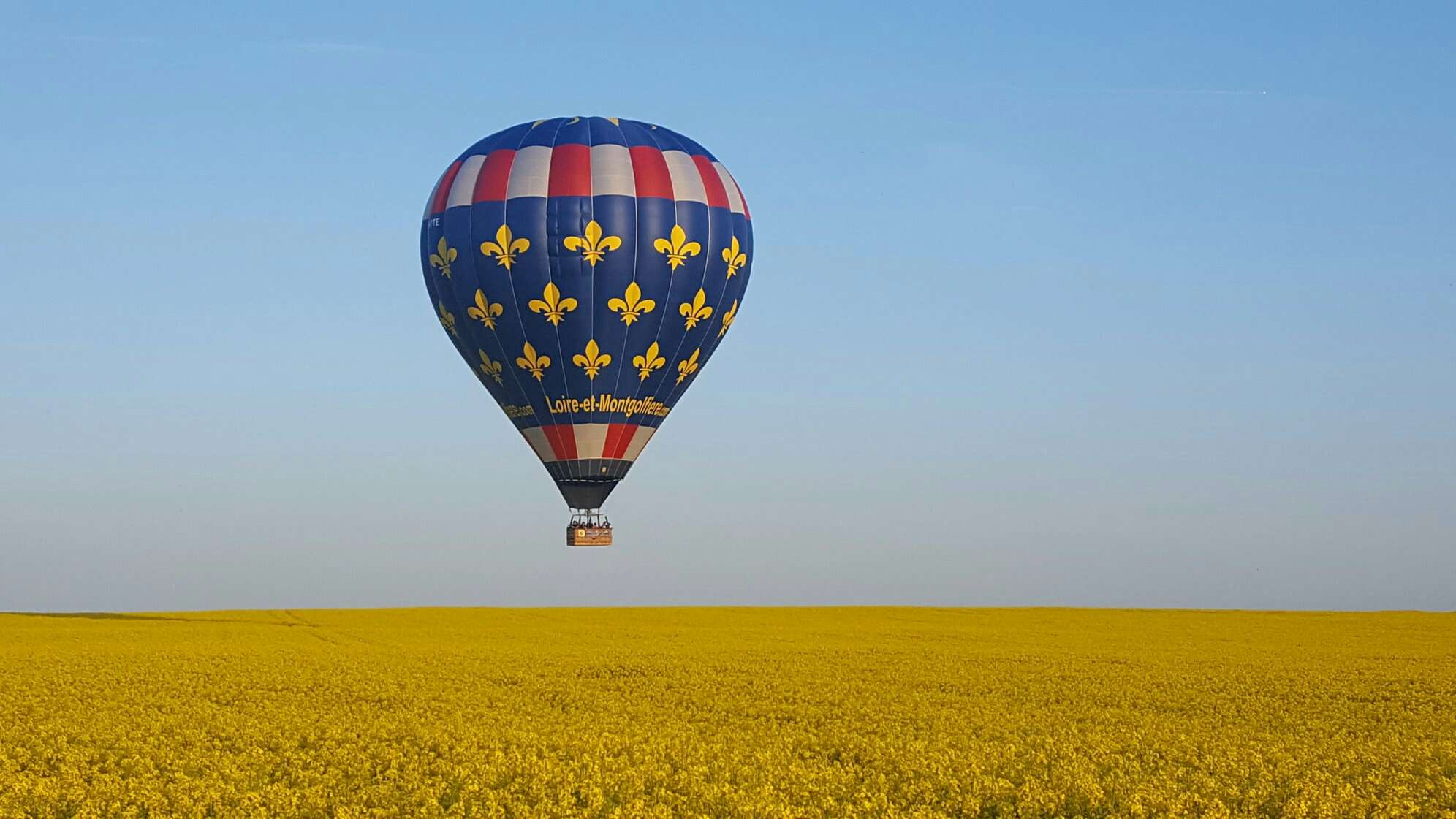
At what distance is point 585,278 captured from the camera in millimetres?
35219

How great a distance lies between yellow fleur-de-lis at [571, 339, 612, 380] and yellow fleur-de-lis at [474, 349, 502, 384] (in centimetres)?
226

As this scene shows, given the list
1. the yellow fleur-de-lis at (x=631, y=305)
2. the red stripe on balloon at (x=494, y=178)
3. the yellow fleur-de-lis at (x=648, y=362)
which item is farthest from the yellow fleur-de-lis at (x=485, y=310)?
the yellow fleur-de-lis at (x=648, y=362)

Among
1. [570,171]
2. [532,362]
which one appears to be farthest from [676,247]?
[532,362]

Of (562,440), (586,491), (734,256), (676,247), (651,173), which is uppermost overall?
(651,173)

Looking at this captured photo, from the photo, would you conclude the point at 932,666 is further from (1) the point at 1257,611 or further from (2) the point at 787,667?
(1) the point at 1257,611

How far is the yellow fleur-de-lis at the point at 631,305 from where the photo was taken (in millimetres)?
35375

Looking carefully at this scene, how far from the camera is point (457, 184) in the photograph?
3706 cm

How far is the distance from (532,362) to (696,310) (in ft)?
13.9

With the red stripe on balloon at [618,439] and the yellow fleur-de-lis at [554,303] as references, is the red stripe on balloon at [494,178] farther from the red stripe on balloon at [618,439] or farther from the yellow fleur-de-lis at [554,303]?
the red stripe on balloon at [618,439]

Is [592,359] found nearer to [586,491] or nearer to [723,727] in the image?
[586,491]

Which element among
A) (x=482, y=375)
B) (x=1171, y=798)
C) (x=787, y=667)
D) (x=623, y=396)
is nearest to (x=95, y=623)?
(x=482, y=375)

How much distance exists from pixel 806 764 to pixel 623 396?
19382 mm

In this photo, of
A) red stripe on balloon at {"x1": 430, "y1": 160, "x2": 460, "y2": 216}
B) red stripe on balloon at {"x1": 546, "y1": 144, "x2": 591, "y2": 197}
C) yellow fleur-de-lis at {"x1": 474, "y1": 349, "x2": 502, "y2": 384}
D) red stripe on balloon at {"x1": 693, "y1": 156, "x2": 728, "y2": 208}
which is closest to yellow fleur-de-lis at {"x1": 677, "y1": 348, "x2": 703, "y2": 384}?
red stripe on balloon at {"x1": 693, "y1": 156, "x2": 728, "y2": 208}

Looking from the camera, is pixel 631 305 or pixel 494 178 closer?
pixel 631 305
